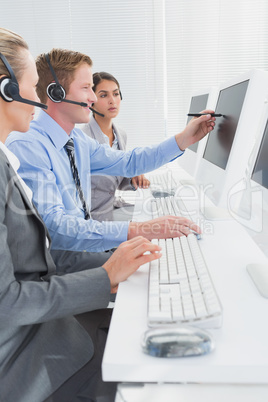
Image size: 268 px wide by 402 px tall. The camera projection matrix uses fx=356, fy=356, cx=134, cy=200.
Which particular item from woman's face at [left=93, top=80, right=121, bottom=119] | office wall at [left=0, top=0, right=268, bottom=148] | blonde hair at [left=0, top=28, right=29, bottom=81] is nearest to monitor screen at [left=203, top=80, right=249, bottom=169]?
blonde hair at [left=0, top=28, right=29, bottom=81]

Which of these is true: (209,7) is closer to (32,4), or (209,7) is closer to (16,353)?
(32,4)

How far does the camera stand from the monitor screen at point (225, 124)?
43.4 inches

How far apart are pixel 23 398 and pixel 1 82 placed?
650mm

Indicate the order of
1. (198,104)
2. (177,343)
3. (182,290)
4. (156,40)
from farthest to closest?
(156,40) < (198,104) < (182,290) < (177,343)

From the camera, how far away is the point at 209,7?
2.60m

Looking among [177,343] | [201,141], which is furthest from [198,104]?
[177,343]

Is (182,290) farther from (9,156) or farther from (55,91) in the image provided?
(55,91)

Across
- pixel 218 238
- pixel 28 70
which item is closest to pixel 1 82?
pixel 28 70

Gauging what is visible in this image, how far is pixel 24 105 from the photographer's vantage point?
0.86 metres

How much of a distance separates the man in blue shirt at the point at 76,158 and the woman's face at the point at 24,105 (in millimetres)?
270

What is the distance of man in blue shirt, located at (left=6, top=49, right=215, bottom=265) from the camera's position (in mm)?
1075

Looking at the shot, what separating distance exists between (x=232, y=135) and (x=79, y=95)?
2.03ft

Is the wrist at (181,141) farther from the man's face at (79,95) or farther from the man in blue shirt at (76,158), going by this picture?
the man's face at (79,95)

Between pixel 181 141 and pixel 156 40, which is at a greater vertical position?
pixel 156 40
